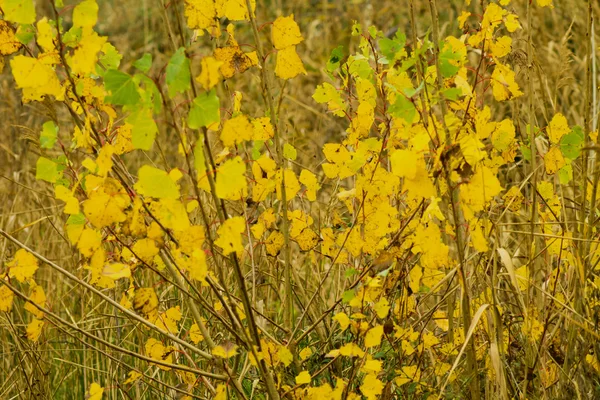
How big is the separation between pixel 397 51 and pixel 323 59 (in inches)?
165

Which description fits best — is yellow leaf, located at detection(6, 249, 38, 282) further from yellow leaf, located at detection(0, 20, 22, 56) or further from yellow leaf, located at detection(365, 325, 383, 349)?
yellow leaf, located at detection(365, 325, 383, 349)

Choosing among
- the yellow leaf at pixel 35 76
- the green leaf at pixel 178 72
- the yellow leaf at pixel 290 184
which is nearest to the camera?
the green leaf at pixel 178 72

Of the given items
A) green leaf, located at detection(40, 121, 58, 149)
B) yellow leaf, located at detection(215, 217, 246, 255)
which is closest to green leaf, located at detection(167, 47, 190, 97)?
yellow leaf, located at detection(215, 217, 246, 255)

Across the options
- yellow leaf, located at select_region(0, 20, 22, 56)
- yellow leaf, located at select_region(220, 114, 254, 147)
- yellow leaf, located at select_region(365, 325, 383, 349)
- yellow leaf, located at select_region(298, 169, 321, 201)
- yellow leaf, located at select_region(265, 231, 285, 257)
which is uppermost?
yellow leaf, located at select_region(0, 20, 22, 56)

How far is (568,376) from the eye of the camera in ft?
5.82

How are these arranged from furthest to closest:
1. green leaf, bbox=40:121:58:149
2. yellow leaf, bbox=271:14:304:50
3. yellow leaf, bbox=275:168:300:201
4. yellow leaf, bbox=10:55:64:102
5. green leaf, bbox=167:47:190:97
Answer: yellow leaf, bbox=275:168:300:201 → yellow leaf, bbox=271:14:304:50 → green leaf, bbox=40:121:58:149 → yellow leaf, bbox=10:55:64:102 → green leaf, bbox=167:47:190:97

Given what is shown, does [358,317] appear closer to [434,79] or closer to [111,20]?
[434,79]

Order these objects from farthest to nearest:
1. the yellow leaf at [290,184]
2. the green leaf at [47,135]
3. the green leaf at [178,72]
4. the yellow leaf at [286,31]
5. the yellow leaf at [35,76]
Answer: the yellow leaf at [290,184] → the yellow leaf at [286,31] → the green leaf at [47,135] → the yellow leaf at [35,76] → the green leaf at [178,72]

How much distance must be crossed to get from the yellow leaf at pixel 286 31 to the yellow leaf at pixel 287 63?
0.12ft

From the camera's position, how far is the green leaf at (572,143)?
1.63 meters

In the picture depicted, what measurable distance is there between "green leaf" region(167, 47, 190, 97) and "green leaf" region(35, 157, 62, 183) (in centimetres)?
43

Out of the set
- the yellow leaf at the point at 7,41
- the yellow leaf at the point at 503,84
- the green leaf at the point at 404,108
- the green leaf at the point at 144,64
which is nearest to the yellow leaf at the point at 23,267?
the yellow leaf at the point at 7,41

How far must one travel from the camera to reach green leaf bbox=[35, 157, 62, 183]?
1463 millimetres

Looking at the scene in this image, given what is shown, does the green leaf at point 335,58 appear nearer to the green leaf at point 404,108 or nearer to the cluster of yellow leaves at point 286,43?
the cluster of yellow leaves at point 286,43
